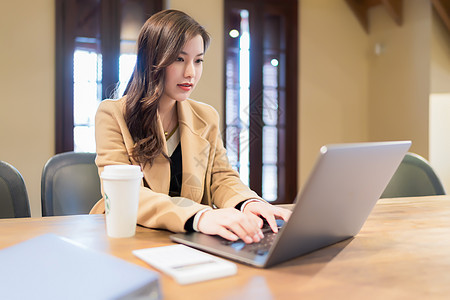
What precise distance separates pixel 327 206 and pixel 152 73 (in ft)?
2.70

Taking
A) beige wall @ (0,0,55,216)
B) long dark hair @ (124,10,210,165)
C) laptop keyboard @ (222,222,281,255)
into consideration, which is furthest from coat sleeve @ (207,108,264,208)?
beige wall @ (0,0,55,216)

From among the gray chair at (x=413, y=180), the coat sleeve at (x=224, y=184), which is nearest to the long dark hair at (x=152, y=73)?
the coat sleeve at (x=224, y=184)

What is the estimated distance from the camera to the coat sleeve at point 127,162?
0.91 m

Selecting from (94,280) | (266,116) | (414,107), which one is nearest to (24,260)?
(94,280)

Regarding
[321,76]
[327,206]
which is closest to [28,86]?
[321,76]

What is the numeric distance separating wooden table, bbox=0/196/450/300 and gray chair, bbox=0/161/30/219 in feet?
0.97

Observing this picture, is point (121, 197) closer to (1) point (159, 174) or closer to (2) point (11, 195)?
(1) point (159, 174)

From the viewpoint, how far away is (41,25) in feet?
11.1

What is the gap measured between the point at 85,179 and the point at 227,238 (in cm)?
92

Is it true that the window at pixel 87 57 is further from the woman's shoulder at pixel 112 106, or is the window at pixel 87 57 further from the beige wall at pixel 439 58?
the beige wall at pixel 439 58

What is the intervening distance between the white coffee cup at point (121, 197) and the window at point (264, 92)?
3009 mm

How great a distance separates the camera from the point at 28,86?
11.1ft

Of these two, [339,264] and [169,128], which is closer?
[339,264]

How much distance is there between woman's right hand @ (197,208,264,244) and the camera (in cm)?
79
